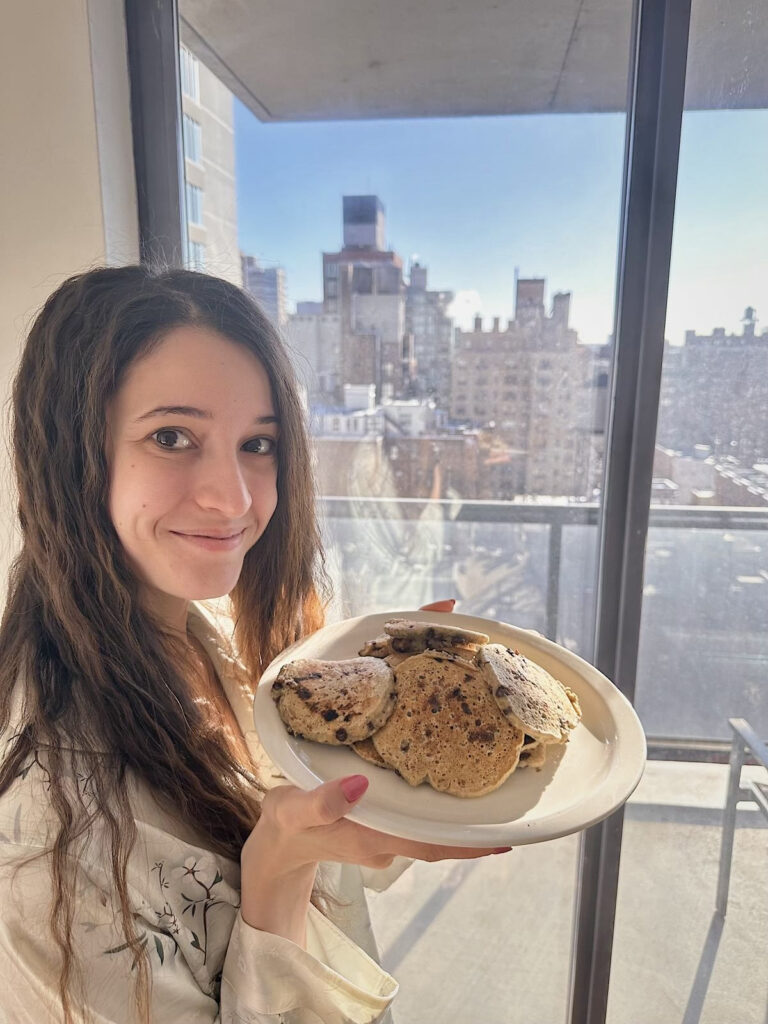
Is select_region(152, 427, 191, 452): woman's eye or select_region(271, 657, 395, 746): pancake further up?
select_region(152, 427, 191, 452): woman's eye

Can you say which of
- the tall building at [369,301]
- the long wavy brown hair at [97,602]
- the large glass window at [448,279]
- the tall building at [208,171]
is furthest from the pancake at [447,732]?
the tall building at [208,171]

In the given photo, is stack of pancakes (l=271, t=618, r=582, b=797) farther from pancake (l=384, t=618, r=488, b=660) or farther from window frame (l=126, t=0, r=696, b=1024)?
window frame (l=126, t=0, r=696, b=1024)

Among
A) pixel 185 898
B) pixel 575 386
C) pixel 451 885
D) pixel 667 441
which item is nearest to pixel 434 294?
pixel 575 386

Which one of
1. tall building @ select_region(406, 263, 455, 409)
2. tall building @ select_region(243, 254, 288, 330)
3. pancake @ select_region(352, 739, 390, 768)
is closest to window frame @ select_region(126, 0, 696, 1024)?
tall building @ select_region(243, 254, 288, 330)

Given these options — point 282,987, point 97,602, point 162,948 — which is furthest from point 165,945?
point 97,602

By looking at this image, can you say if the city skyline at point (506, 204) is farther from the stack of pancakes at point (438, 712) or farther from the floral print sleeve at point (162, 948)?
the floral print sleeve at point (162, 948)

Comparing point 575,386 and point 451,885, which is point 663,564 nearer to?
point 575,386
